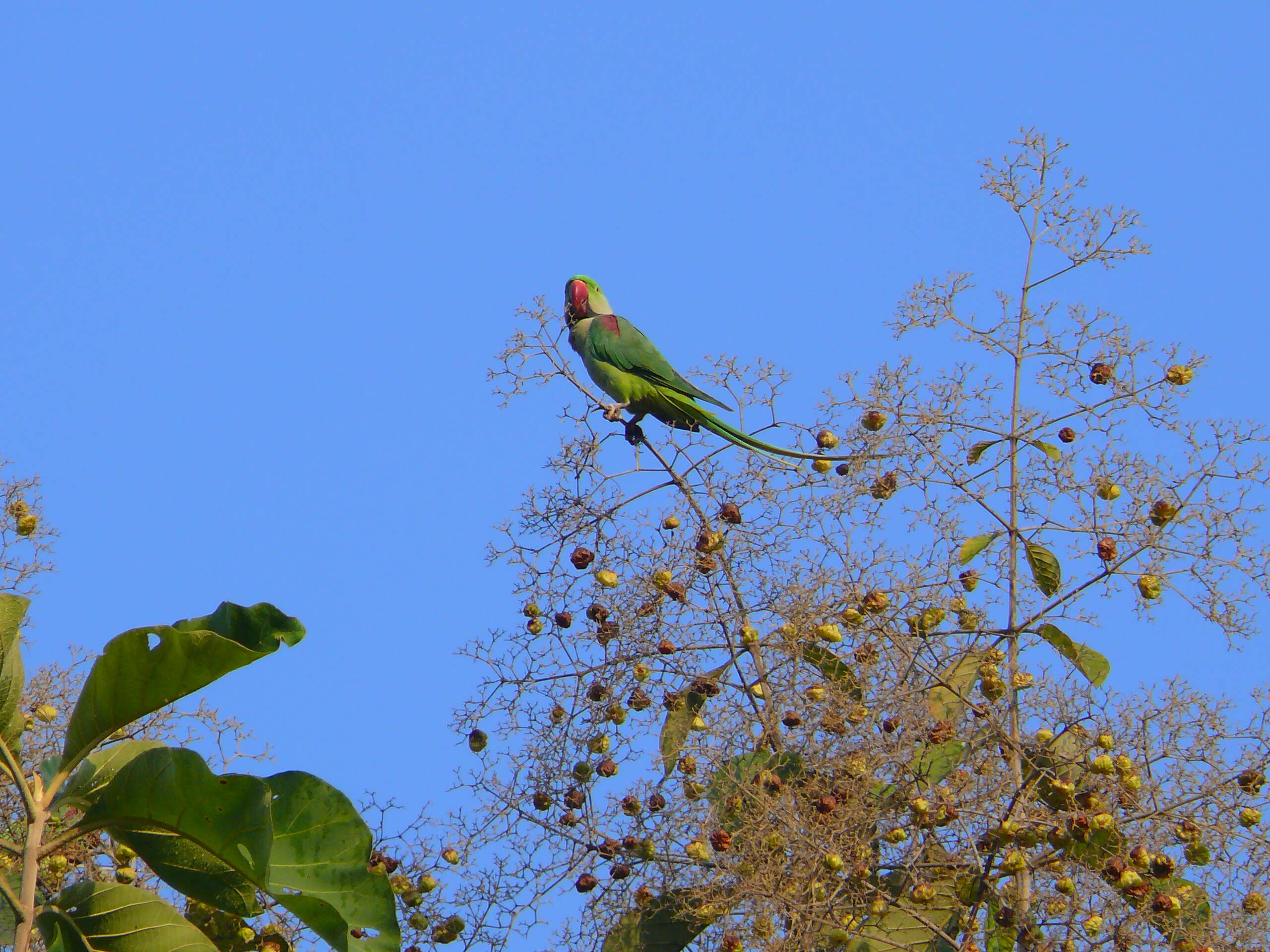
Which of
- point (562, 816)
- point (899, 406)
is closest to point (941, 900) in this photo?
point (562, 816)

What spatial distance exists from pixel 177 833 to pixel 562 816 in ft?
3.25

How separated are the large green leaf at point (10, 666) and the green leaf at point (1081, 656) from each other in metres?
2.10

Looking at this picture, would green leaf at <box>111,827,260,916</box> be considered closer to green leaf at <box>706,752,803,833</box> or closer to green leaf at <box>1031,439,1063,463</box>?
green leaf at <box>706,752,803,833</box>

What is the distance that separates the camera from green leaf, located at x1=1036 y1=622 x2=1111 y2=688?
2.99 metres

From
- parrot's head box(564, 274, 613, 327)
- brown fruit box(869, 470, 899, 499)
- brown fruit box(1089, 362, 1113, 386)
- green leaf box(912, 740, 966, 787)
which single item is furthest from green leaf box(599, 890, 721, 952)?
parrot's head box(564, 274, 613, 327)

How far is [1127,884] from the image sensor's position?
263 centimetres

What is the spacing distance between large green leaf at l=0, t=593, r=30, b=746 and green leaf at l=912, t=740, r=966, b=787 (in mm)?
1728

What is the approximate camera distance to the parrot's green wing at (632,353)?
4.45m

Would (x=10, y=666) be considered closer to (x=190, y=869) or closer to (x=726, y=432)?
(x=190, y=869)

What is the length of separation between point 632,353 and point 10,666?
259 cm

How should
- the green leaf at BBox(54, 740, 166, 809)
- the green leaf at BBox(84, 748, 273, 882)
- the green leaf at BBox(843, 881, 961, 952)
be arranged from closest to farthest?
1. the green leaf at BBox(84, 748, 273, 882)
2. the green leaf at BBox(54, 740, 166, 809)
3. the green leaf at BBox(843, 881, 961, 952)

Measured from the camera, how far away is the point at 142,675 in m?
2.32

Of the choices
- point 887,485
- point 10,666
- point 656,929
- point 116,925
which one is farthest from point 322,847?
point 887,485

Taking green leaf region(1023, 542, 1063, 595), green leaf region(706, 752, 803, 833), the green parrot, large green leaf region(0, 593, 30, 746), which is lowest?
large green leaf region(0, 593, 30, 746)
